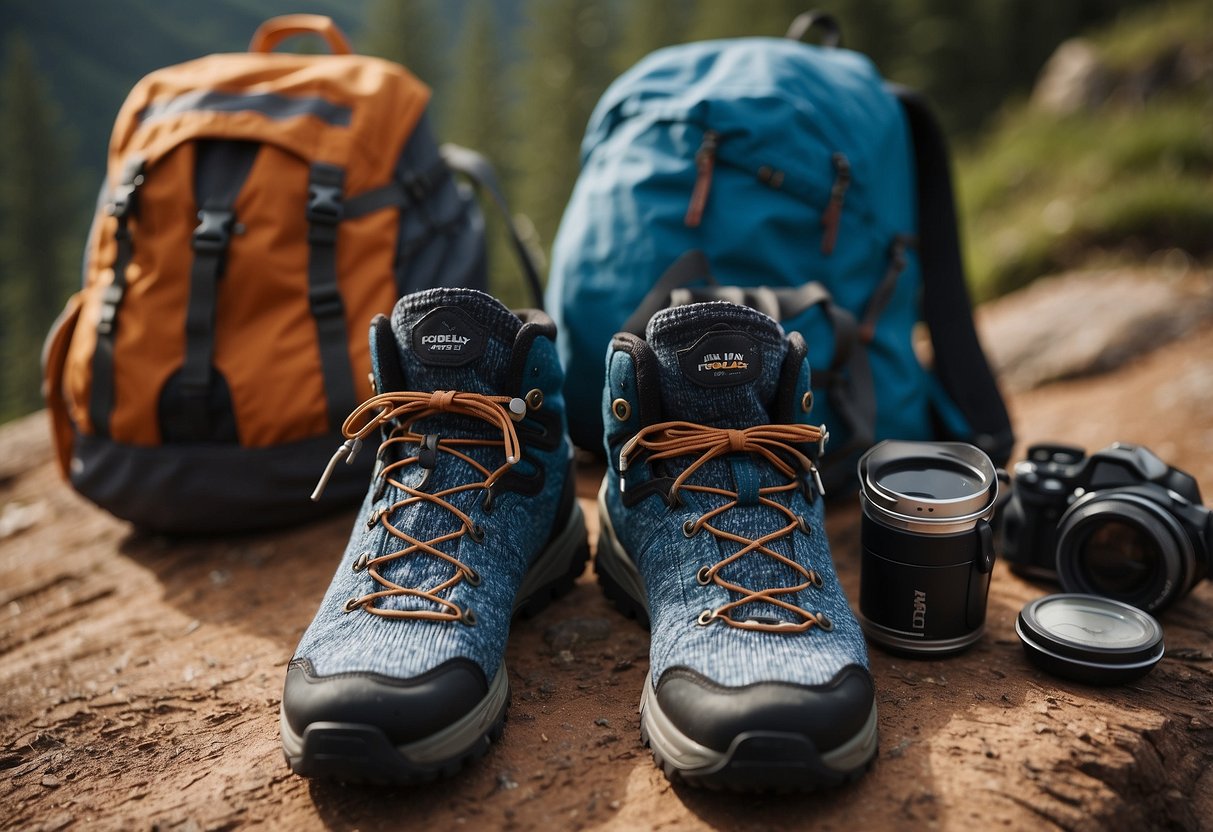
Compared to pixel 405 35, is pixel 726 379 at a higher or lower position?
higher

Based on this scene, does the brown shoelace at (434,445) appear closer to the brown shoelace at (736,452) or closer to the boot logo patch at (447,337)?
the boot logo patch at (447,337)

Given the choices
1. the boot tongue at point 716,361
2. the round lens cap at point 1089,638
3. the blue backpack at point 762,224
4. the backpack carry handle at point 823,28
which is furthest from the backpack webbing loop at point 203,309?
the round lens cap at point 1089,638

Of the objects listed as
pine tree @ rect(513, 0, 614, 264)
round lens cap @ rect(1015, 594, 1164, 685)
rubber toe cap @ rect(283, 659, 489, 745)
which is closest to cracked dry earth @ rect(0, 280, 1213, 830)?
round lens cap @ rect(1015, 594, 1164, 685)

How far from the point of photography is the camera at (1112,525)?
1.86 metres

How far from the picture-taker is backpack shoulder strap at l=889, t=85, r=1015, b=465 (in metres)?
3.02

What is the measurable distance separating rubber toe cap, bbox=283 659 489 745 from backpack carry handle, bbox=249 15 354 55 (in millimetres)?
2240

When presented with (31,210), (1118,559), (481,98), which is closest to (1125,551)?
(1118,559)

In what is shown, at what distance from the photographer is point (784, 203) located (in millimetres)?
2557

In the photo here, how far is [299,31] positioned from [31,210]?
2942 centimetres

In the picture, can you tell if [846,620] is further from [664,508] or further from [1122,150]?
[1122,150]

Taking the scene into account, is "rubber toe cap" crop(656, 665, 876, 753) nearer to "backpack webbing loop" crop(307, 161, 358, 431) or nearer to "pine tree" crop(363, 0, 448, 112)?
"backpack webbing loop" crop(307, 161, 358, 431)

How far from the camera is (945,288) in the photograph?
3.10 m

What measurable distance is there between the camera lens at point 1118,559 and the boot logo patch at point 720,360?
36.5 inches

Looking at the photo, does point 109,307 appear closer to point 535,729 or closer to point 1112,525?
point 535,729
